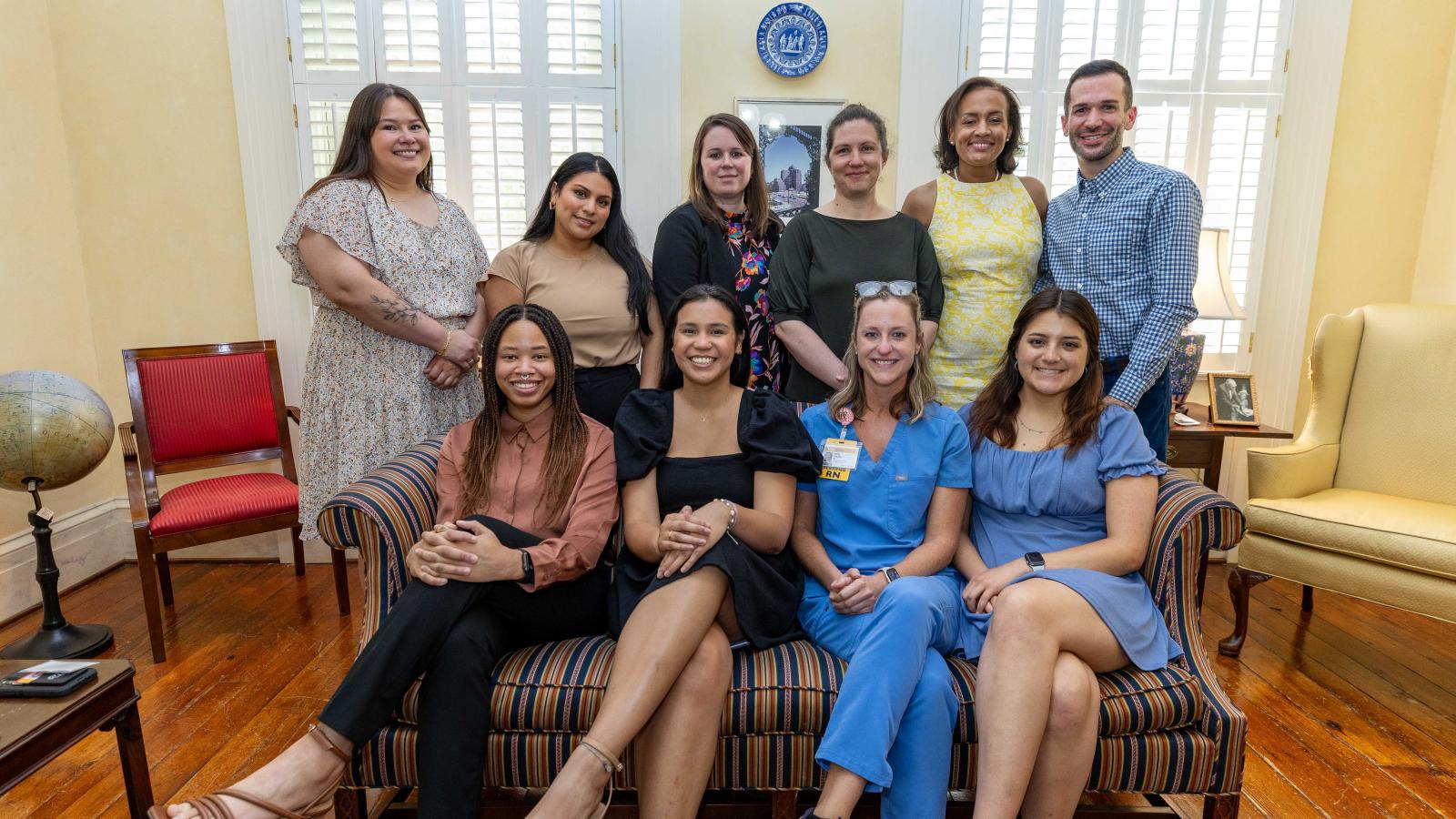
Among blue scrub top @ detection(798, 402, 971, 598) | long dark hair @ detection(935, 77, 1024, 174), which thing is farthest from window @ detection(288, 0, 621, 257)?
blue scrub top @ detection(798, 402, 971, 598)

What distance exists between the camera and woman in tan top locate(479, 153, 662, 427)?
2.46 metres

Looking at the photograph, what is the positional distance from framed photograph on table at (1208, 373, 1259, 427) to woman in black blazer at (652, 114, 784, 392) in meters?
2.09

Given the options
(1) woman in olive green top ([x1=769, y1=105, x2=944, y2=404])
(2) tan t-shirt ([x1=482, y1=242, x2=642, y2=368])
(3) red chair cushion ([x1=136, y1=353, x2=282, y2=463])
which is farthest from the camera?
(3) red chair cushion ([x1=136, y1=353, x2=282, y2=463])

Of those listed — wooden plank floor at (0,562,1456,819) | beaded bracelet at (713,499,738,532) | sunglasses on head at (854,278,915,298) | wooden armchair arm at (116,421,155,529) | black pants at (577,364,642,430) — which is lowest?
wooden plank floor at (0,562,1456,819)

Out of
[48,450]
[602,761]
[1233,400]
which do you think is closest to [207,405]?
[48,450]

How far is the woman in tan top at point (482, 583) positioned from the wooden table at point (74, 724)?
28 centimetres

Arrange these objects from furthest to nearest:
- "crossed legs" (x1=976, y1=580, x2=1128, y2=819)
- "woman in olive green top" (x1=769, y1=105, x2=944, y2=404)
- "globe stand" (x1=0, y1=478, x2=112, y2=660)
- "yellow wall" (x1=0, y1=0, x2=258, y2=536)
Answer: "yellow wall" (x1=0, y1=0, x2=258, y2=536)
"globe stand" (x1=0, y1=478, x2=112, y2=660)
"woman in olive green top" (x1=769, y1=105, x2=944, y2=404)
"crossed legs" (x1=976, y1=580, x2=1128, y2=819)

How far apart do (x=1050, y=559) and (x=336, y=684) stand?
228cm

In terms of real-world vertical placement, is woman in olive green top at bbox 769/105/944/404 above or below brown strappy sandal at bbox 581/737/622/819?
above

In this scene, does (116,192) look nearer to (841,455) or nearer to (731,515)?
(731,515)

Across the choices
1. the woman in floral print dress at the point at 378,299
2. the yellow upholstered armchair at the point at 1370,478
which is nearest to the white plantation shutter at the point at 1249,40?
the yellow upholstered armchair at the point at 1370,478

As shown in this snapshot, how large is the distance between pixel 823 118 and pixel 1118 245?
1.59 m

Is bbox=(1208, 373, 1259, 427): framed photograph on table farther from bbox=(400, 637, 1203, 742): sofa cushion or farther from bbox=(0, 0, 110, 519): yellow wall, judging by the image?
bbox=(0, 0, 110, 519): yellow wall

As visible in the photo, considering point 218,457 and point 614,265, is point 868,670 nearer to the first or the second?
point 614,265
